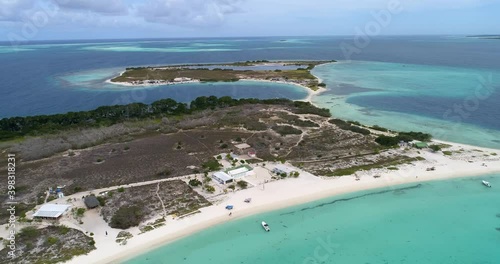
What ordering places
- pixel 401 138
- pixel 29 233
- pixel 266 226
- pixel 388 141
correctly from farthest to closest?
pixel 401 138 < pixel 388 141 < pixel 266 226 < pixel 29 233

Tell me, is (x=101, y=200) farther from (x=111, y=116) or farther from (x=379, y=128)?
(x=379, y=128)

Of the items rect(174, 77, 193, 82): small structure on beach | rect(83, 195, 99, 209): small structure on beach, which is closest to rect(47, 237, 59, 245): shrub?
rect(83, 195, 99, 209): small structure on beach

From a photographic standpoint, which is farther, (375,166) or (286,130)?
(286,130)

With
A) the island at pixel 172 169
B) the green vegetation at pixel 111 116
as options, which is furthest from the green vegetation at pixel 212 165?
the green vegetation at pixel 111 116

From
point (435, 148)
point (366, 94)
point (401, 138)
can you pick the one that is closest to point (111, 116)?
point (401, 138)

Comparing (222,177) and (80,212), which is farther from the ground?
(222,177)

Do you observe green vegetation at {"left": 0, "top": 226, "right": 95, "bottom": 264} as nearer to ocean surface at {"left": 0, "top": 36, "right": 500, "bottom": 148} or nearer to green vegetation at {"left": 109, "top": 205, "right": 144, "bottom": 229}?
green vegetation at {"left": 109, "top": 205, "right": 144, "bottom": 229}

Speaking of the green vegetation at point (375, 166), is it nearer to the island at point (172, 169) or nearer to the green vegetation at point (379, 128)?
the island at point (172, 169)

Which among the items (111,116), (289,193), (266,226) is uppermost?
(289,193)
